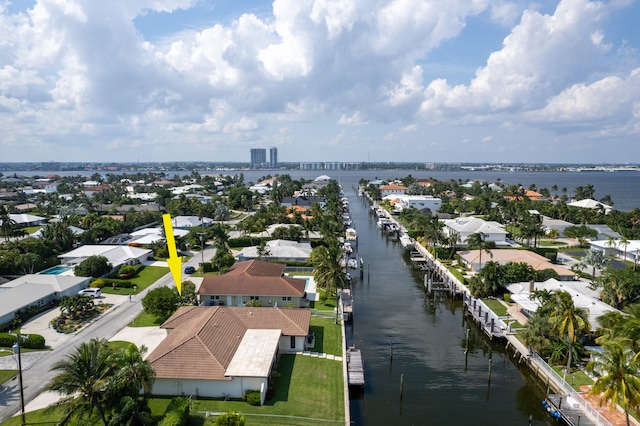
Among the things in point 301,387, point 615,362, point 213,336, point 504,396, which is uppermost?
point 615,362

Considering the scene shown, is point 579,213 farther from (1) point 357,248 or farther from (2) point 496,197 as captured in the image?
(1) point 357,248

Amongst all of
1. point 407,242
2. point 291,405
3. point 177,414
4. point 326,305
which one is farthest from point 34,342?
point 407,242

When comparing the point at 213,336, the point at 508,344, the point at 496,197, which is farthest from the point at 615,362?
the point at 496,197

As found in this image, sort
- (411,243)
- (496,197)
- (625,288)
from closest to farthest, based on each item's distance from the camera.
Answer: (625,288) → (411,243) → (496,197)

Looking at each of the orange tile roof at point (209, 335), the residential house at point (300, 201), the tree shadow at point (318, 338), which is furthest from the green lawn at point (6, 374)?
the residential house at point (300, 201)

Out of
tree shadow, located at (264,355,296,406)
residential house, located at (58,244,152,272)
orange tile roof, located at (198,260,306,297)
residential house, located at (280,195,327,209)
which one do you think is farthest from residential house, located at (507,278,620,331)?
residential house, located at (280,195,327,209)

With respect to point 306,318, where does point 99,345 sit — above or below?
above

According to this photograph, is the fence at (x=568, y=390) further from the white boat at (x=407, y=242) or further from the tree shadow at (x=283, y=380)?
the white boat at (x=407, y=242)
